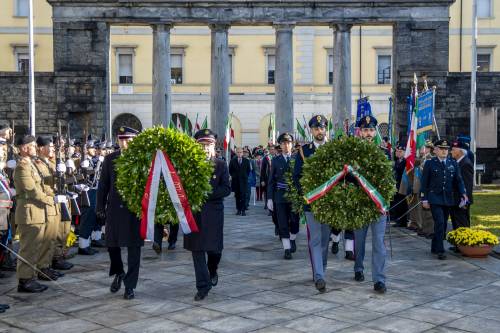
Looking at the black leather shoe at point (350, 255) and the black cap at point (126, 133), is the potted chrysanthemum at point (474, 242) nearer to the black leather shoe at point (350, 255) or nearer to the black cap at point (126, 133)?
the black leather shoe at point (350, 255)

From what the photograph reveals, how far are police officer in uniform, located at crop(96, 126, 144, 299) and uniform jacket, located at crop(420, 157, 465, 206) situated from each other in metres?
5.86

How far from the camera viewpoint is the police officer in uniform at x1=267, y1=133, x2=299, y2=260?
12.5 m

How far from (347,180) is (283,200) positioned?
3643mm

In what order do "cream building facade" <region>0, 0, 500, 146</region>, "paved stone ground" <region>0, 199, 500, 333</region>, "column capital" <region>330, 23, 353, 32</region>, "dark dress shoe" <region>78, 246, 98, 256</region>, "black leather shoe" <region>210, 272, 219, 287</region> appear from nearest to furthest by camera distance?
1. "paved stone ground" <region>0, 199, 500, 333</region>
2. "black leather shoe" <region>210, 272, 219, 287</region>
3. "dark dress shoe" <region>78, 246, 98, 256</region>
4. "column capital" <region>330, 23, 353, 32</region>
5. "cream building facade" <region>0, 0, 500, 146</region>

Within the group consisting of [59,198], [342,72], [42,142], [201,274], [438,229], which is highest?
[342,72]

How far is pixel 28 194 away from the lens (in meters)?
9.59

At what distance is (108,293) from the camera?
9.36 metres

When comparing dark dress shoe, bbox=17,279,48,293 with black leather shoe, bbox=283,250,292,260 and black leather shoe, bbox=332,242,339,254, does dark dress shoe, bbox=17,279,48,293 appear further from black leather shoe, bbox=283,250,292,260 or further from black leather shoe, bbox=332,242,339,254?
black leather shoe, bbox=332,242,339,254

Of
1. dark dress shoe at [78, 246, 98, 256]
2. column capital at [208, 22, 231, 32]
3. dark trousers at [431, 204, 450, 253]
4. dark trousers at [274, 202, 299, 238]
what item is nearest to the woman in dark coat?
dark trousers at [274, 202, 299, 238]

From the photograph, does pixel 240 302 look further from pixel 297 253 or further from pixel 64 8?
pixel 64 8

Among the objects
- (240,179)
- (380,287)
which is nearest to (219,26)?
(240,179)

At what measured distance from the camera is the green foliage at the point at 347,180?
9430mm

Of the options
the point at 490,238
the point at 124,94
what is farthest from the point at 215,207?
the point at 124,94

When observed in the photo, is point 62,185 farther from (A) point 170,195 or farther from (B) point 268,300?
(B) point 268,300
